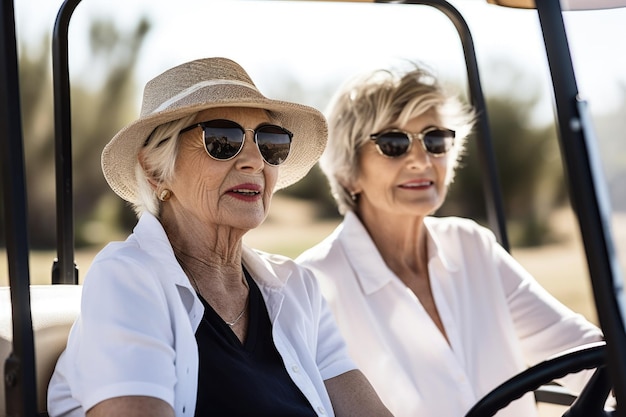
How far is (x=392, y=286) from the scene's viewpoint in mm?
3006

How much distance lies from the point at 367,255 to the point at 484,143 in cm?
57

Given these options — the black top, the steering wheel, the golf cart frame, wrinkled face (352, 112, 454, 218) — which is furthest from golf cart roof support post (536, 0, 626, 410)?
wrinkled face (352, 112, 454, 218)

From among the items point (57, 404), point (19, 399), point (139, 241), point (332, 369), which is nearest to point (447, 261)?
point (332, 369)

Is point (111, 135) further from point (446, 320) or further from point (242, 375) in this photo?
point (242, 375)

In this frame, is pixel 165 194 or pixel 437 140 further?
pixel 437 140

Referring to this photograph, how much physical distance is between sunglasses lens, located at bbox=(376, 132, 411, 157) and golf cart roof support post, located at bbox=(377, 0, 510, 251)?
0.88ft

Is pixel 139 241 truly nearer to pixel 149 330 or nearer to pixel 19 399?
pixel 149 330

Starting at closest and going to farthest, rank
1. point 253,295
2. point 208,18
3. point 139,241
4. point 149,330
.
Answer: point 149,330 < point 139,241 < point 253,295 < point 208,18

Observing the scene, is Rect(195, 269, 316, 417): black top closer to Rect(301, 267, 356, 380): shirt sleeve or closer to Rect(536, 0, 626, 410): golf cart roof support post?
Rect(301, 267, 356, 380): shirt sleeve

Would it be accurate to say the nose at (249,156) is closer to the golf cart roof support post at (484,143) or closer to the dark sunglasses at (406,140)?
the dark sunglasses at (406,140)

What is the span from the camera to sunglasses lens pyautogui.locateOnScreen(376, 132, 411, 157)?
123 inches

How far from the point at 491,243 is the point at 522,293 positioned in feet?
0.65

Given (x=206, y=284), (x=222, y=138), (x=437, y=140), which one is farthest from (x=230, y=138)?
(x=437, y=140)

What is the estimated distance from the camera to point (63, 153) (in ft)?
8.65
